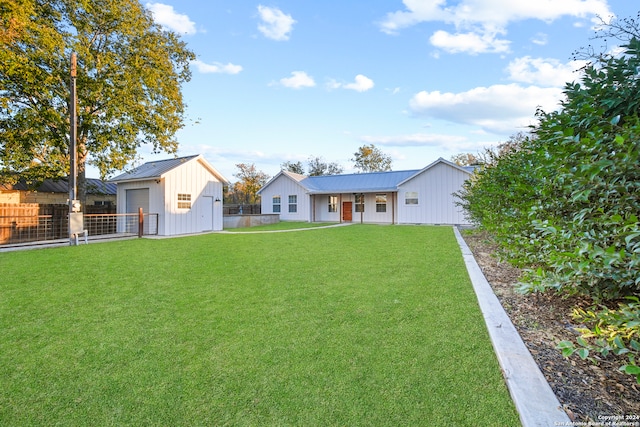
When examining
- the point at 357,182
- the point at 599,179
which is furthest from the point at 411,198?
the point at 599,179

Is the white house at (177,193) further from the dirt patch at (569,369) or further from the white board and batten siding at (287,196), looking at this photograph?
the dirt patch at (569,369)

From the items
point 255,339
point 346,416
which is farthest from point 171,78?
point 346,416

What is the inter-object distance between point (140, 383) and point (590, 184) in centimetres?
357

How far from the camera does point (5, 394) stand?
2.23 m

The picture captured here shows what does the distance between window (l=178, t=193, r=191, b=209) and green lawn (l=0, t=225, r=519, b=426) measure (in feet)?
31.0

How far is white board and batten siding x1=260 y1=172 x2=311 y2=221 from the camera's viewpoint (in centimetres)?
2345

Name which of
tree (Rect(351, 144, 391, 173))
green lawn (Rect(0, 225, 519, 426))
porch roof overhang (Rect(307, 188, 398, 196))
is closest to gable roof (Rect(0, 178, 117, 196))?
porch roof overhang (Rect(307, 188, 398, 196))

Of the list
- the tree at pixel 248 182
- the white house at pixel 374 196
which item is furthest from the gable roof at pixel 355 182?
the tree at pixel 248 182

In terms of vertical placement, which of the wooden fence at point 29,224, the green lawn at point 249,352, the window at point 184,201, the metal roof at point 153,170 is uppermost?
the metal roof at point 153,170

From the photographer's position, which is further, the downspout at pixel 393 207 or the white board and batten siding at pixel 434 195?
the downspout at pixel 393 207

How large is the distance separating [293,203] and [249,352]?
21.3m

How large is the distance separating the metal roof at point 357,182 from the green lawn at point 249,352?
53.3 feet

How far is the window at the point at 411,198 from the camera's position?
19344 mm

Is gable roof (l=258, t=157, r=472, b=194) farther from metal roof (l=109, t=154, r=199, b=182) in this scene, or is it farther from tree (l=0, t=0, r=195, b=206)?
tree (l=0, t=0, r=195, b=206)
